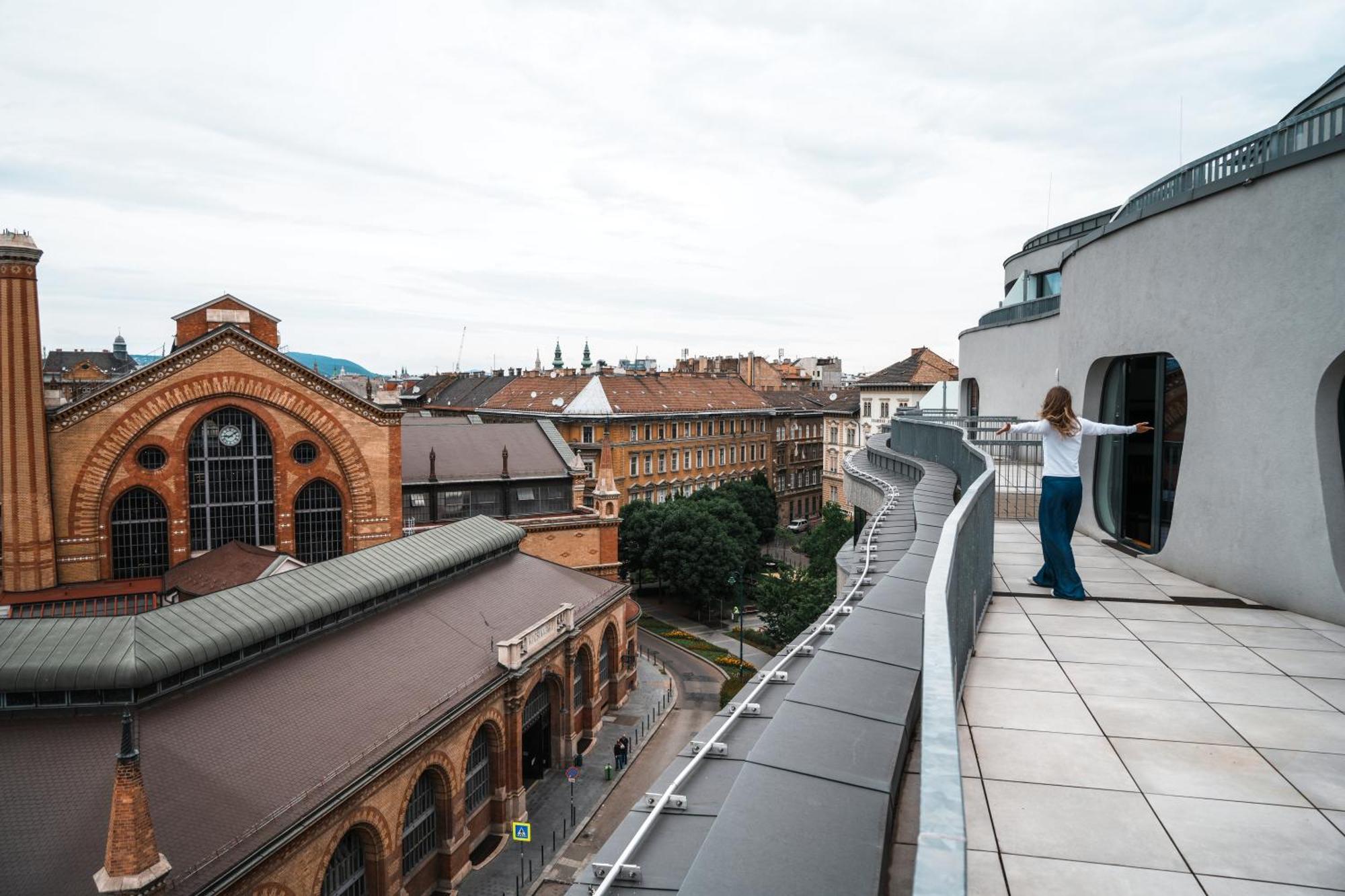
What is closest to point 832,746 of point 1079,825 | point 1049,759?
point 1079,825

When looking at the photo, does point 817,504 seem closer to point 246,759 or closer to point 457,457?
point 457,457

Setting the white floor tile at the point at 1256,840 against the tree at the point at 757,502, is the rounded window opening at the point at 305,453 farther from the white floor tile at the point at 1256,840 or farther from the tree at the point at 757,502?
the tree at the point at 757,502

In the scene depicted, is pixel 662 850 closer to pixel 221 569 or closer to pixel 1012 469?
pixel 1012 469

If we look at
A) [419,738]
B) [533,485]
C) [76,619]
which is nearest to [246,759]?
[419,738]

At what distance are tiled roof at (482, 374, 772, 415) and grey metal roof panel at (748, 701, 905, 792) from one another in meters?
63.8

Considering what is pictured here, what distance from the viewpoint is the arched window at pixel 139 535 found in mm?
32500

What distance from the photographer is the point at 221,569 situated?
3216 centimetres

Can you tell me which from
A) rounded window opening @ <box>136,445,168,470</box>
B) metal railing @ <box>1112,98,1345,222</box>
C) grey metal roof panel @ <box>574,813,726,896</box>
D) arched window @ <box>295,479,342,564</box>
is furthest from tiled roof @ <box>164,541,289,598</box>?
metal railing @ <box>1112,98,1345,222</box>

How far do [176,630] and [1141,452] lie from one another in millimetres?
19850

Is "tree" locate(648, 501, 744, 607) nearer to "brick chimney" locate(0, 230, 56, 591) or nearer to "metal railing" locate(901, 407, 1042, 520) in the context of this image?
"metal railing" locate(901, 407, 1042, 520)

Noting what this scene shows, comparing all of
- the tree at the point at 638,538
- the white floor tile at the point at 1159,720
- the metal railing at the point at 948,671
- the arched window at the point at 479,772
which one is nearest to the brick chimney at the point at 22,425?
the arched window at the point at 479,772

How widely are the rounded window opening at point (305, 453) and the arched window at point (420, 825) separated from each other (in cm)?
1849

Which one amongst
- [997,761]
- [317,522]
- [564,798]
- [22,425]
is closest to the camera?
[997,761]

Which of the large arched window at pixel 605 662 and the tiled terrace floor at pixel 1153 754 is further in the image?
the large arched window at pixel 605 662
